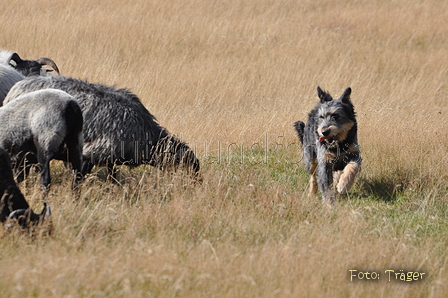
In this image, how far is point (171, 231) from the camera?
525 cm

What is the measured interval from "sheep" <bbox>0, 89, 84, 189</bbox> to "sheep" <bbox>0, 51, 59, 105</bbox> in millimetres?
1791

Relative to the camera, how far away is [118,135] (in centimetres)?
698

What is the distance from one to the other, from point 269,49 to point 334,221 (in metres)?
9.77

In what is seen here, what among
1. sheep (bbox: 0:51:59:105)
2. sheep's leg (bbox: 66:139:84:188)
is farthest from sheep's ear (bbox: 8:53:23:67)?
sheep's leg (bbox: 66:139:84:188)

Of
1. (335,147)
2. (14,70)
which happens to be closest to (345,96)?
(335,147)

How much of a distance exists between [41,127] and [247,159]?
351cm

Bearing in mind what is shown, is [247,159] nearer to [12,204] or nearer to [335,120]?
[335,120]

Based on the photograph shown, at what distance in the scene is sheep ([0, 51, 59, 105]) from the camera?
25.9 feet

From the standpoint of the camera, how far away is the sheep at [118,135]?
6961mm

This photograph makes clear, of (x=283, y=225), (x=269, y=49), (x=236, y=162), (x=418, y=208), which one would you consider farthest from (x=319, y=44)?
(x=283, y=225)

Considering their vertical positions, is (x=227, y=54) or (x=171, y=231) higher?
(x=227, y=54)

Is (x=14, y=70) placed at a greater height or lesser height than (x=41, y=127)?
greater

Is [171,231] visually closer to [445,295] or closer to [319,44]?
[445,295]

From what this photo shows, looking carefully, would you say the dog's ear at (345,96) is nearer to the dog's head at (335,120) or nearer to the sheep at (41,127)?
the dog's head at (335,120)
